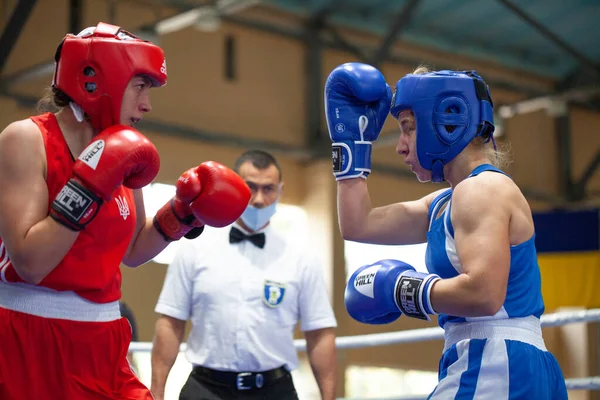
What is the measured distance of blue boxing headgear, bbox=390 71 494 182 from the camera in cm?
206

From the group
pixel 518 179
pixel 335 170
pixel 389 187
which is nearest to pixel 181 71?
pixel 389 187

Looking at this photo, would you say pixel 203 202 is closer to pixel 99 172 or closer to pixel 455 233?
pixel 99 172

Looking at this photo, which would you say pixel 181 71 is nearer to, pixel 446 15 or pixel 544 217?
pixel 446 15

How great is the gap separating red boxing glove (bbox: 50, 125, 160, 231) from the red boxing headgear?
0.22 ft

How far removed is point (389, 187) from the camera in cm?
958

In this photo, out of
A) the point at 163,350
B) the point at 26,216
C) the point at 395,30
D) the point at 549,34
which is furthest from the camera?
the point at 549,34

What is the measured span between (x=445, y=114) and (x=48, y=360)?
3.70 feet

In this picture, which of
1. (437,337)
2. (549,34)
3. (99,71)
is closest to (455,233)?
(99,71)

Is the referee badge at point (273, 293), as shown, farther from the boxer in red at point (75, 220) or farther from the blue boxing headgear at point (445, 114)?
the blue boxing headgear at point (445, 114)

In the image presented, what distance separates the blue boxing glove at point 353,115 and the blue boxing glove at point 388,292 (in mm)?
309

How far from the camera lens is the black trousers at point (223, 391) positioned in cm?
296

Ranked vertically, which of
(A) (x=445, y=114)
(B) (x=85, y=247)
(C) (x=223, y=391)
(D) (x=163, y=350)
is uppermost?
(A) (x=445, y=114)

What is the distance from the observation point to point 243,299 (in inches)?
122

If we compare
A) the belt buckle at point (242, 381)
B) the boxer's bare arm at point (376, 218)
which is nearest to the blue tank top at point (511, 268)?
the boxer's bare arm at point (376, 218)
